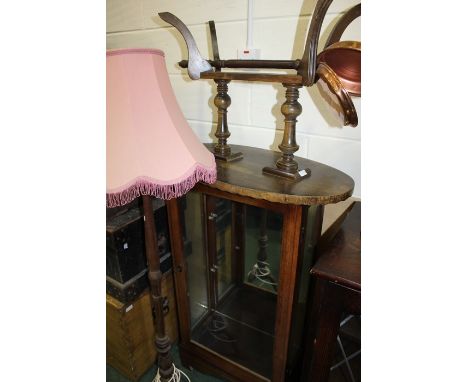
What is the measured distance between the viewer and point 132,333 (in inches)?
47.2

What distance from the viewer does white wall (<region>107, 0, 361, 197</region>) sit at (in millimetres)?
957

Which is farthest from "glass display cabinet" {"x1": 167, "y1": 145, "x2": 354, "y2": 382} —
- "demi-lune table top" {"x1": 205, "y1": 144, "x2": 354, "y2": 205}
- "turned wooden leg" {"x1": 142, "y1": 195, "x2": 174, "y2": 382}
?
"turned wooden leg" {"x1": 142, "y1": 195, "x2": 174, "y2": 382}

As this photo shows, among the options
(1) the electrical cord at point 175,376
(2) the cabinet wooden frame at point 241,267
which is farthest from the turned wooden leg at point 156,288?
(2) the cabinet wooden frame at point 241,267

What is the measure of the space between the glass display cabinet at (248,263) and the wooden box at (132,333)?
6.3 inches

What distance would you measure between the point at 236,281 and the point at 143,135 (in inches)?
30.0

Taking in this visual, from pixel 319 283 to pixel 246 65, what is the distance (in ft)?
2.04

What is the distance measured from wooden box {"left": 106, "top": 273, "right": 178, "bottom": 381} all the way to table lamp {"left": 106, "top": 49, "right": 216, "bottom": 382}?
2.28ft

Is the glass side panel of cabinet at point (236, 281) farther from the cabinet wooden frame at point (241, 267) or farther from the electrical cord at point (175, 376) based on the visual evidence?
the electrical cord at point (175, 376)

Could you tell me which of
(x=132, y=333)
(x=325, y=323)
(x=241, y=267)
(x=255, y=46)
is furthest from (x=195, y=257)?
(x=255, y=46)

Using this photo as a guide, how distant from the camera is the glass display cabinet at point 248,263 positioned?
77 cm

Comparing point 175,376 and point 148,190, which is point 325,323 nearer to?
point 148,190

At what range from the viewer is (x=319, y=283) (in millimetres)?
736
